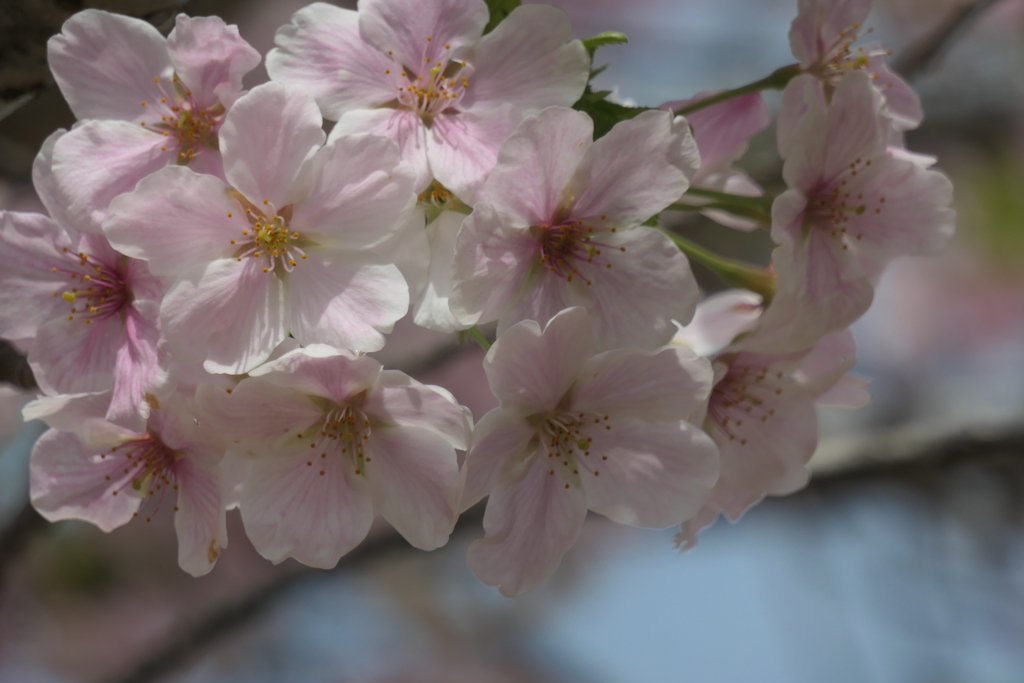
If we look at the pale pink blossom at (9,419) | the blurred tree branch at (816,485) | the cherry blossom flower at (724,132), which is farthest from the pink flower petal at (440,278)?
the pale pink blossom at (9,419)

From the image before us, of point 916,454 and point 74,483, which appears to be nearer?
point 74,483

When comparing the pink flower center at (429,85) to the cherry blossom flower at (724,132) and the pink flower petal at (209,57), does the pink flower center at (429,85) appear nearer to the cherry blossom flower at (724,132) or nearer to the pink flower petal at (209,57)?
the pink flower petal at (209,57)

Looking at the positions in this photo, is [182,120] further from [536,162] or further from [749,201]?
[749,201]

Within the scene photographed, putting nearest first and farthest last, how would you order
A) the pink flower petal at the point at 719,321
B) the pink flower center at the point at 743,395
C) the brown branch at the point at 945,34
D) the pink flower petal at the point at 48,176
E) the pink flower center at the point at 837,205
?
the pink flower petal at the point at 48,176, the pink flower center at the point at 837,205, the pink flower center at the point at 743,395, the pink flower petal at the point at 719,321, the brown branch at the point at 945,34

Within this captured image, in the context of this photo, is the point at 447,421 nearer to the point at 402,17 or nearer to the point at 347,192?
the point at 347,192

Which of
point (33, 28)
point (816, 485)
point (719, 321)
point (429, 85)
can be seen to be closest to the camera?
point (429, 85)

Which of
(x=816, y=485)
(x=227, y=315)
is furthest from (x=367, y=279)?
(x=816, y=485)

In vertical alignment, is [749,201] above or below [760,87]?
below
